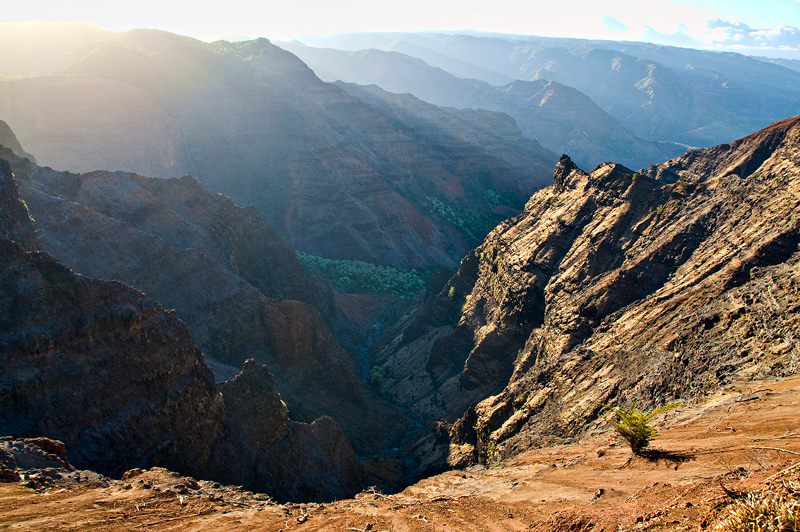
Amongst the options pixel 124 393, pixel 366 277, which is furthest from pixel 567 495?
pixel 366 277

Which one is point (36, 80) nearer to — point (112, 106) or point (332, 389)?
point (112, 106)

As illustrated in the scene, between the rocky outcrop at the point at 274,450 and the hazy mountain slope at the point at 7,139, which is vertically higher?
the hazy mountain slope at the point at 7,139

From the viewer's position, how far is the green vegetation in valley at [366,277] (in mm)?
64875

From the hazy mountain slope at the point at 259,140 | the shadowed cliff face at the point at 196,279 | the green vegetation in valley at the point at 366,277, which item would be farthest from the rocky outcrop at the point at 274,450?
the hazy mountain slope at the point at 259,140

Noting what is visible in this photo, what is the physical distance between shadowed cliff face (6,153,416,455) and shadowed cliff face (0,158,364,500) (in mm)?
7225

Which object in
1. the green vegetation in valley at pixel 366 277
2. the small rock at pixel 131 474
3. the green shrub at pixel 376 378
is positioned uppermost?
the small rock at pixel 131 474

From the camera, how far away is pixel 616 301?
27188 mm

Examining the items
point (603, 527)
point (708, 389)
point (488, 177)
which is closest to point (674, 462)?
point (603, 527)

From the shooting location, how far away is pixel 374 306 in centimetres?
6188

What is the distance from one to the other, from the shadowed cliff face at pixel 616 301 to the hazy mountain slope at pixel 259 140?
36046mm

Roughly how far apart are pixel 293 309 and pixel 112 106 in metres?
46.5

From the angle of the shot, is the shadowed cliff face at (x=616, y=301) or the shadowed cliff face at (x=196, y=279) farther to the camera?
the shadowed cliff face at (x=196, y=279)

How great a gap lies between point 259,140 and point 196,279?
185 ft

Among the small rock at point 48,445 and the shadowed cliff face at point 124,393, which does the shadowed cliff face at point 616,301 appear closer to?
the shadowed cliff face at point 124,393
